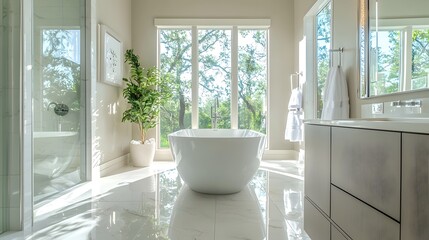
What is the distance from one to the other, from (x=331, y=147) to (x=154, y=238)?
1.20 metres

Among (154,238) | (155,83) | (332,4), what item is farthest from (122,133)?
(332,4)

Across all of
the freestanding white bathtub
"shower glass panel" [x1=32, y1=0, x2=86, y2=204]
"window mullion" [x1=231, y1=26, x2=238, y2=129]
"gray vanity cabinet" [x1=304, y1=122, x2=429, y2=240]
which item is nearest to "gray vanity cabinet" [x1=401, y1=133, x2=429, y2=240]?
"gray vanity cabinet" [x1=304, y1=122, x2=429, y2=240]

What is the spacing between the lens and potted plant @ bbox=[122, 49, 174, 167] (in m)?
4.04

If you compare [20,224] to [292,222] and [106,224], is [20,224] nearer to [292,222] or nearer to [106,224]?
[106,224]

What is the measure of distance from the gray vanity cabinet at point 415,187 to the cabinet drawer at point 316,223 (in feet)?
1.67

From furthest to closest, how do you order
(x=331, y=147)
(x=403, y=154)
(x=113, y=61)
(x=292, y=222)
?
(x=113, y=61) → (x=292, y=222) → (x=331, y=147) → (x=403, y=154)

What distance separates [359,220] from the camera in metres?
0.93

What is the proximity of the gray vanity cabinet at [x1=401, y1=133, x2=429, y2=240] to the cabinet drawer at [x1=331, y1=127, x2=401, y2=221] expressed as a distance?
26mm

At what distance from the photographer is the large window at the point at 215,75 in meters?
4.70

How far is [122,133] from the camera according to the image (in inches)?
165

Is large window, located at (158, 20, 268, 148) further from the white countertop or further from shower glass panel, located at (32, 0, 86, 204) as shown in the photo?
the white countertop

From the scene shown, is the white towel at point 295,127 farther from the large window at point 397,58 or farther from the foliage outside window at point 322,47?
the large window at point 397,58

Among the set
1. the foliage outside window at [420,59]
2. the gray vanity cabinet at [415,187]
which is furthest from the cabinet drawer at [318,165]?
the foliage outside window at [420,59]

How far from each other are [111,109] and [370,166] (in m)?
3.48
